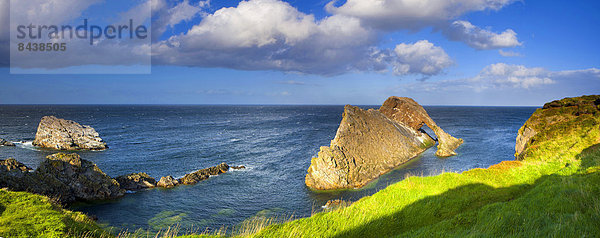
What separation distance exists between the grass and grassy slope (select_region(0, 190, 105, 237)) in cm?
2

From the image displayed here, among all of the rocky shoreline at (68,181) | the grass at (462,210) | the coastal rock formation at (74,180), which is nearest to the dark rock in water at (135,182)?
the rocky shoreline at (68,181)

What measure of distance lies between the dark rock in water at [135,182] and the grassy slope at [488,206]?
30.5 meters

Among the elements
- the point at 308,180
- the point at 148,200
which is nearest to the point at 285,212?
the point at 308,180

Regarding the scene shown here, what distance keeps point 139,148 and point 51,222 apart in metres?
61.2

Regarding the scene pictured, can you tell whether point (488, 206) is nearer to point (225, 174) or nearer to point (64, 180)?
point (225, 174)

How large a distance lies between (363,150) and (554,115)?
21508 mm

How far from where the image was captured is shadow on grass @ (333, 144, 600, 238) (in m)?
10.1

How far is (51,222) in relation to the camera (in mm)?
8820

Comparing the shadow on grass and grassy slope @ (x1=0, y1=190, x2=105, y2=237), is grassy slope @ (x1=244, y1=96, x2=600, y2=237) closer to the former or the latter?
the shadow on grass

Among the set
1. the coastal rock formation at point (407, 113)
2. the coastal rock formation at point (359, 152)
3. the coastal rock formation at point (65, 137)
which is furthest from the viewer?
the coastal rock formation at point (65, 137)

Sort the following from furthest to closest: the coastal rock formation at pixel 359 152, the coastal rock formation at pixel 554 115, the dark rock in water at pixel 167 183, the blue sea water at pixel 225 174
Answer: the dark rock in water at pixel 167 183
the coastal rock formation at pixel 359 152
the coastal rock formation at pixel 554 115
the blue sea water at pixel 225 174

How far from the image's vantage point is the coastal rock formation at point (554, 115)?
95.9ft

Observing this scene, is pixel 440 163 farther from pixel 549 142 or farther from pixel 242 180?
pixel 242 180

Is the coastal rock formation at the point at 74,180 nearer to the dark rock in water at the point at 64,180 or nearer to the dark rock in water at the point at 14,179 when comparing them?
the dark rock in water at the point at 64,180
